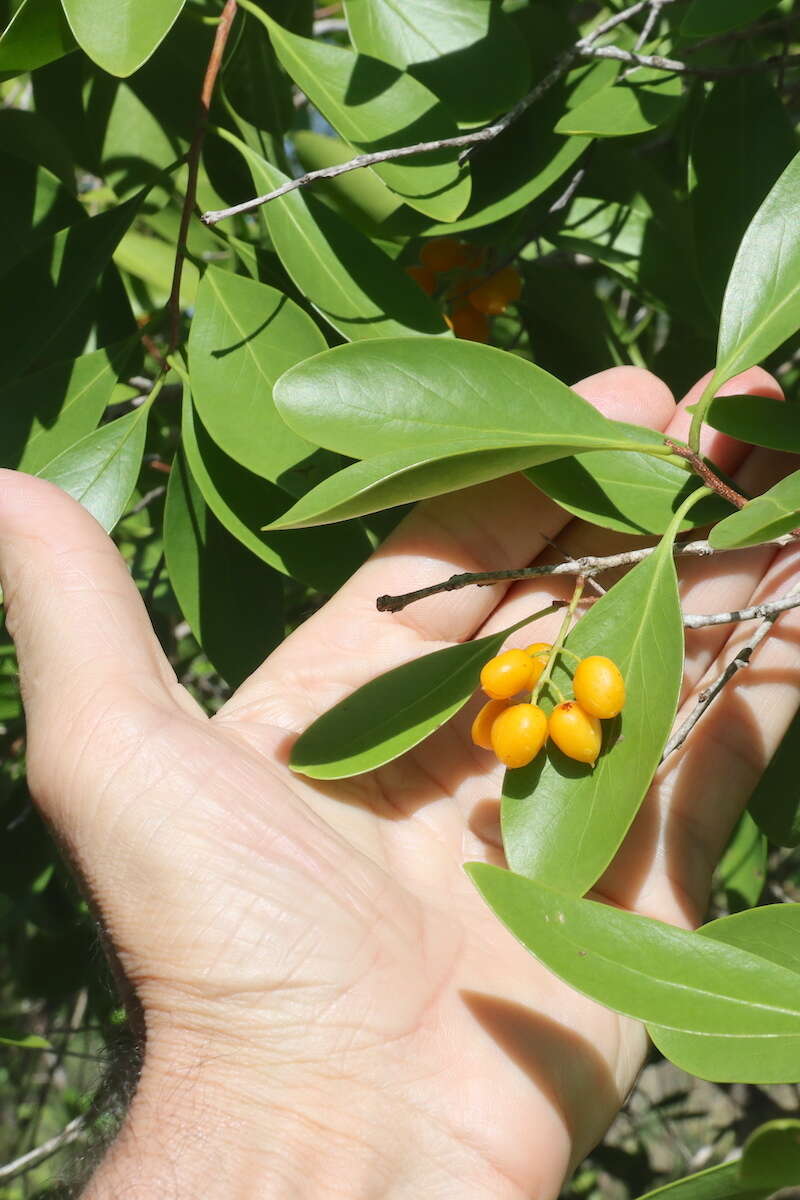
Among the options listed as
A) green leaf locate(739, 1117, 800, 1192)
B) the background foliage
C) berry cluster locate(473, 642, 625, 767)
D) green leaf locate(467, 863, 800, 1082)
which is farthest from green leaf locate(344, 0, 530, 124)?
green leaf locate(739, 1117, 800, 1192)

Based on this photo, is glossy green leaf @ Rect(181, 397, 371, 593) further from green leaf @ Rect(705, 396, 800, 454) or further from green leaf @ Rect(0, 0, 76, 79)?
green leaf @ Rect(705, 396, 800, 454)

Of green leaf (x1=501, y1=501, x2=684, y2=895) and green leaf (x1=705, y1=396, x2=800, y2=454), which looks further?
green leaf (x1=705, y1=396, x2=800, y2=454)

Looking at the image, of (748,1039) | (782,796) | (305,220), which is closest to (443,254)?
(305,220)

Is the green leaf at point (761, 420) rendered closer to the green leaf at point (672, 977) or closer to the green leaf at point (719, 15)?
the green leaf at point (719, 15)

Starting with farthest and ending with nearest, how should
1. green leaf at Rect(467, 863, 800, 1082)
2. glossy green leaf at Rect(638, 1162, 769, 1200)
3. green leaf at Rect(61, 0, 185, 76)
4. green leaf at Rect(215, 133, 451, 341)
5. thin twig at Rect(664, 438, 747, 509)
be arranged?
green leaf at Rect(215, 133, 451, 341), thin twig at Rect(664, 438, 747, 509), green leaf at Rect(61, 0, 185, 76), green leaf at Rect(467, 863, 800, 1082), glossy green leaf at Rect(638, 1162, 769, 1200)

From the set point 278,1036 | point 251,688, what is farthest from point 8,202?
point 278,1036

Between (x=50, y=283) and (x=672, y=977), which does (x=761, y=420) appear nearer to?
(x=672, y=977)

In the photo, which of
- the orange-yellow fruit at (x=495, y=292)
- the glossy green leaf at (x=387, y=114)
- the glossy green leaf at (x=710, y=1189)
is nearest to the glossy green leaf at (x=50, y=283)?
the glossy green leaf at (x=387, y=114)
